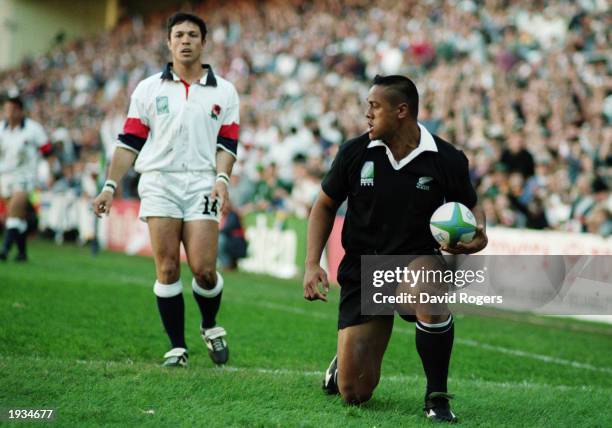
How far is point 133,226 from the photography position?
22109mm

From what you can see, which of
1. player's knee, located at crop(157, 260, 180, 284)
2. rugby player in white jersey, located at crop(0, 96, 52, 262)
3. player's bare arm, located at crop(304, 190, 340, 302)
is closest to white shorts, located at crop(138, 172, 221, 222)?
player's knee, located at crop(157, 260, 180, 284)

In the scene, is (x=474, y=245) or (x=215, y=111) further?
(x=215, y=111)

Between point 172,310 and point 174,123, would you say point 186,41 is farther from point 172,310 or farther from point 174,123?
point 172,310

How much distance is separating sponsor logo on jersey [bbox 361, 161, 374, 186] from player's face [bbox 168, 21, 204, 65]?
6.06ft

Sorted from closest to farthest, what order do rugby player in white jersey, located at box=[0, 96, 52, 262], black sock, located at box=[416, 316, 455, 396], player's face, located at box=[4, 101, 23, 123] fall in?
1. black sock, located at box=[416, 316, 455, 396]
2. player's face, located at box=[4, 101, 23, 123]
3. rugby player in white jersey, located at box=[0, 96, 52, 262]

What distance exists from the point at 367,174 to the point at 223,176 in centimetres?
152

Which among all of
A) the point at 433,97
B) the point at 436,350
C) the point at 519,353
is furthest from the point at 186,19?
the point at 433,97

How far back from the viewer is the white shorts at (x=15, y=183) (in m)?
14.1

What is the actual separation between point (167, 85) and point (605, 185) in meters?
9.32

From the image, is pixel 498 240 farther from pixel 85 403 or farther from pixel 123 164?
pixel 85 403

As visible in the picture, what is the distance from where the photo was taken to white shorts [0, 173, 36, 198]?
14.1 meters

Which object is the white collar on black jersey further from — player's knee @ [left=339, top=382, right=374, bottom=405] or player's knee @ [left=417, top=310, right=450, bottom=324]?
player's knee @ [left=339, top=382, right=374, bottom=405]

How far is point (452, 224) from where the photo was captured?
5434 millimetres

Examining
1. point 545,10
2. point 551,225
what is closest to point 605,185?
point 551,225
